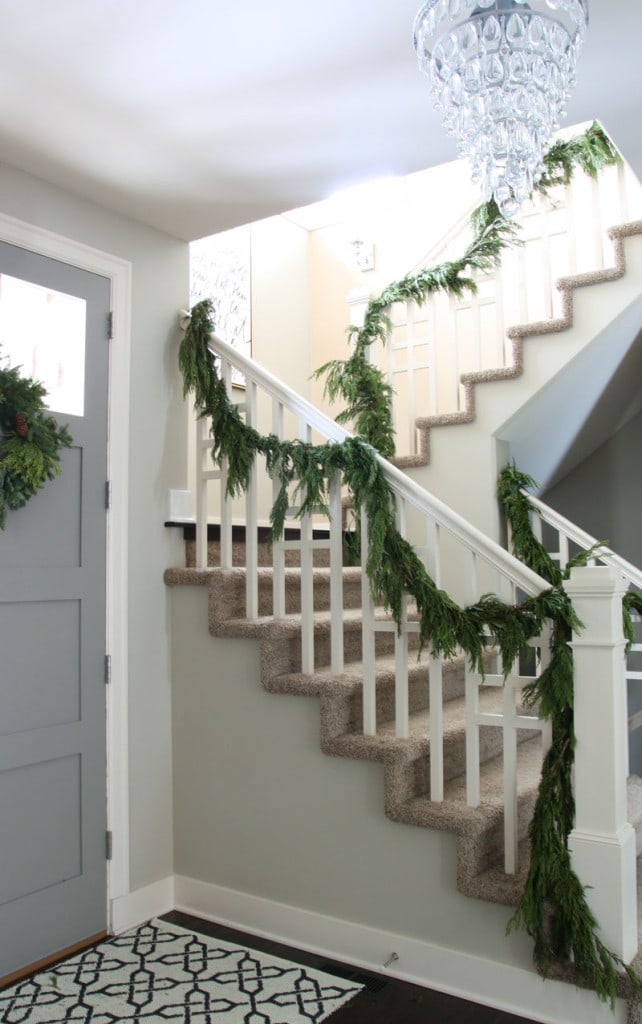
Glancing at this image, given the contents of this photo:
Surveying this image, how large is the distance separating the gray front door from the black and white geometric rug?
138mm

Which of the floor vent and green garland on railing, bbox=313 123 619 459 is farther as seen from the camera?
green garland on railing, bbox=313 123 619 459

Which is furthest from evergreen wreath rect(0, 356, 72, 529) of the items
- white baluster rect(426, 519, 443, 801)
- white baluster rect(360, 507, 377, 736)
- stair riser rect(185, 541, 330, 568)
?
white baluster rect(426, 519, 443, 801)

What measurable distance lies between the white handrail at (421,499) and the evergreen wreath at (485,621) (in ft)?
0.17

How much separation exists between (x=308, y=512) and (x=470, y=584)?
0.65 m

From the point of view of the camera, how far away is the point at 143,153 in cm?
271

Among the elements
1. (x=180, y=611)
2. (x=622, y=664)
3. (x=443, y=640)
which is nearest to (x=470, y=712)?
(x=443, y=640)

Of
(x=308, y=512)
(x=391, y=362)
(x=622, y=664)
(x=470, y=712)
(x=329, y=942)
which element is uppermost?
(x=391, y=362)

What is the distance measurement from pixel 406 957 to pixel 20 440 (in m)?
2.03

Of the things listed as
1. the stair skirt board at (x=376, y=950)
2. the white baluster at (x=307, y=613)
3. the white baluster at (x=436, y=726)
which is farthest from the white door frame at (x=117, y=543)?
the white baluster at (x=436, y=726)

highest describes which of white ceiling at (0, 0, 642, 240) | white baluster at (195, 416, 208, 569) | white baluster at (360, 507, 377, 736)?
white ceiling at (0, 0, 642, 240)

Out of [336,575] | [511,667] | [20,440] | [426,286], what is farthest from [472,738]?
[426,286]

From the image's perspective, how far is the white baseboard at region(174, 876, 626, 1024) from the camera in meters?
2.34

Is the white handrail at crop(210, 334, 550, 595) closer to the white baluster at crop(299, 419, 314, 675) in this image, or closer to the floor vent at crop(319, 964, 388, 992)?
the white baluster at crop(299, 419, 314, 675)

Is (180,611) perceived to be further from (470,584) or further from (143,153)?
(143,153)
